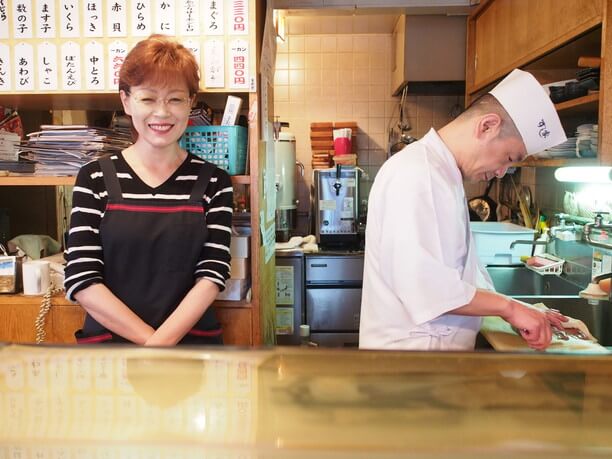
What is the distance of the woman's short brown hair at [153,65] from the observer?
162cm

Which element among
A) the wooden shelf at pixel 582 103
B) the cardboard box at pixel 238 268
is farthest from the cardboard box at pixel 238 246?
the wooden shelf at pixel 582 103

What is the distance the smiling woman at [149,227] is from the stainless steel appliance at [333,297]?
2126 millimetres

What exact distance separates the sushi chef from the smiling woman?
20.7 inches

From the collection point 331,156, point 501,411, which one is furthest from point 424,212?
point 331,156

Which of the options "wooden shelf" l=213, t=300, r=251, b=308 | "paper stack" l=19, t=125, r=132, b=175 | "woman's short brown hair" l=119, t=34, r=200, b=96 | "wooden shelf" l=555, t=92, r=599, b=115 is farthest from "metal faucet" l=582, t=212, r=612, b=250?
"paper stack" l=19, t=125, r=132, b=175

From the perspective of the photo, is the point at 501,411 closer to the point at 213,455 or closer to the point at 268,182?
the point at 213,455

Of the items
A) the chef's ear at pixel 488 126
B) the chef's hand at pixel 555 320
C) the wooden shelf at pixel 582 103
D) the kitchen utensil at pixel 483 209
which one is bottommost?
the chef's hand at pixel 555 320

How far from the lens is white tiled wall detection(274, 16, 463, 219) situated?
4.62 m

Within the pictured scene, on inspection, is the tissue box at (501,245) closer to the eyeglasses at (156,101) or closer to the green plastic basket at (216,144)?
the green plastic basket at (216,144)

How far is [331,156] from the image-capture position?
4.55 m

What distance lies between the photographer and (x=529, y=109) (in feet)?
5.00

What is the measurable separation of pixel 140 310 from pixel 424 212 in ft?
2.95

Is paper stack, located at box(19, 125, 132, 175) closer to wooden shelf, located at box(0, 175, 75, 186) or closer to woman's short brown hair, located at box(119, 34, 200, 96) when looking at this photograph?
wooden shelf, located at box(0, 175, 75, 186)

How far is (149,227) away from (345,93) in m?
3.31
